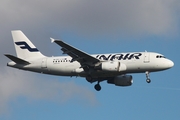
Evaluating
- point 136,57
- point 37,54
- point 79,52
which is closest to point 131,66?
point 136,57

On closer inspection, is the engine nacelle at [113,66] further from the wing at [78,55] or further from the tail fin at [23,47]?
the tail fin at [23,47]

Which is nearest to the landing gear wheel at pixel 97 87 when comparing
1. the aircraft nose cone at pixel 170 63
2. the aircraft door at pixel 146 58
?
the aircraft door at pixel 146 58

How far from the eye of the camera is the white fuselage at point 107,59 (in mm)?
72938

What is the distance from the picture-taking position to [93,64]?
75.0m

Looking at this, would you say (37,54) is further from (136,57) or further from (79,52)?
(136,57)

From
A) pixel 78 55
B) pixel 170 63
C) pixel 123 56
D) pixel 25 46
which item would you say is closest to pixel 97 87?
pixel 78 55

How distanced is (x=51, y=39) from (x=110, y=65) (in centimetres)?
876

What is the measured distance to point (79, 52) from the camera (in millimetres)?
73375

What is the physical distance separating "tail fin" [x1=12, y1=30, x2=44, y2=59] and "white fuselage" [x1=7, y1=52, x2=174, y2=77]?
1.73 metres

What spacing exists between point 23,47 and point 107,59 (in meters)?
13.6

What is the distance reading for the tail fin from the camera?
8139 centimetres

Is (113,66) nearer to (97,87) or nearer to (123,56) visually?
(123,56)

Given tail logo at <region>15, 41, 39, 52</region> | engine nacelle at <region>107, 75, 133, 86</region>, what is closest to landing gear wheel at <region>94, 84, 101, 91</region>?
engine nacelle at <region>107, 75, 133, 86</region>

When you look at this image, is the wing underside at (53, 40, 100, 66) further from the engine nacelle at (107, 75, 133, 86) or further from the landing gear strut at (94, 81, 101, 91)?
the engine nacelle at (107, 75, 133, 86)
